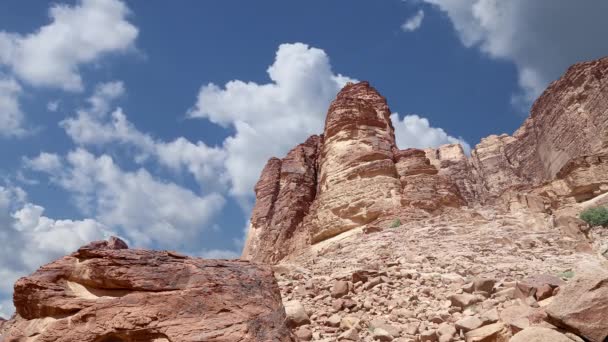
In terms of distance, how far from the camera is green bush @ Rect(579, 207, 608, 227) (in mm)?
16984

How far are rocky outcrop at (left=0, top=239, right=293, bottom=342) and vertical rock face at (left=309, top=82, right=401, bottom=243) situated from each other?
20706 mm

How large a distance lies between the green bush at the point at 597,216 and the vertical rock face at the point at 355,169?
10118 mm

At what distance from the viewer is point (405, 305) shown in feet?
28.7

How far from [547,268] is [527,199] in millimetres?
10462

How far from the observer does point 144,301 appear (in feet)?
18.5

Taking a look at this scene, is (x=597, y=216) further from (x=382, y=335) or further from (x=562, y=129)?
(x=562, y=129)

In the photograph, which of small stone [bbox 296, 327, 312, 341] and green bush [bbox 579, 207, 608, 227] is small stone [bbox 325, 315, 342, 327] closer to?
small stone [bbox 296, 327, 312, 341]

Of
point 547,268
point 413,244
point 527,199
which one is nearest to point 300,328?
point 547,268

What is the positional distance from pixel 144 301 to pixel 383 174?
78.7ft

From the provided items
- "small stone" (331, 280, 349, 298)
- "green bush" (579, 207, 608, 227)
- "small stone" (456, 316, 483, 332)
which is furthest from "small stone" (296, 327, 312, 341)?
"green bush" (579, 207, 608, 227)

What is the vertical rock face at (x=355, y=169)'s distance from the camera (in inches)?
1069

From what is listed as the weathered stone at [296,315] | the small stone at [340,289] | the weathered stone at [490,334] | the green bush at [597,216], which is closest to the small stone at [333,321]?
the weathered stone at [296,315]

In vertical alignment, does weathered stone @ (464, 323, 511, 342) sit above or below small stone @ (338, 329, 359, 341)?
below

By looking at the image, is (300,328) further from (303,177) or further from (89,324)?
(303,177)
